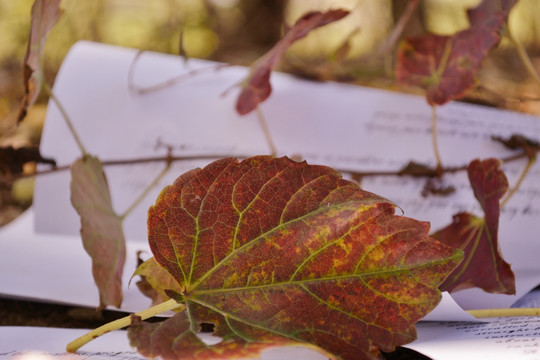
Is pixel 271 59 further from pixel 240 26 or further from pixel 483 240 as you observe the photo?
pixel 240 26

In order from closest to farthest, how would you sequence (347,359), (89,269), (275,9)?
(347,359)
(89,269)
(275,9)

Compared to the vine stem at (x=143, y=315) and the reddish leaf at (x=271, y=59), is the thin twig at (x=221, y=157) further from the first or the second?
the vine stem at (x=143, y=315)

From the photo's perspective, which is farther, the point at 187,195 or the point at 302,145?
the point at 302,145

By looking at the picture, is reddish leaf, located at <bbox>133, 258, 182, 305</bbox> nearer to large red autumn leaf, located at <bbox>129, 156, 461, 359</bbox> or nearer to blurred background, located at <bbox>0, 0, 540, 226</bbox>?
large red autumn leaf, located at <bbox>129, 156, 461, 359</bbox>

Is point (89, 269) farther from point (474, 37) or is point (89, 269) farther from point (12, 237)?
point (474, 37)

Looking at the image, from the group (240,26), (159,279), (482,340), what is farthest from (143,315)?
(240,26)

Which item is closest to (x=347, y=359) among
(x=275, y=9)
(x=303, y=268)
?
(x=303, y=268)
